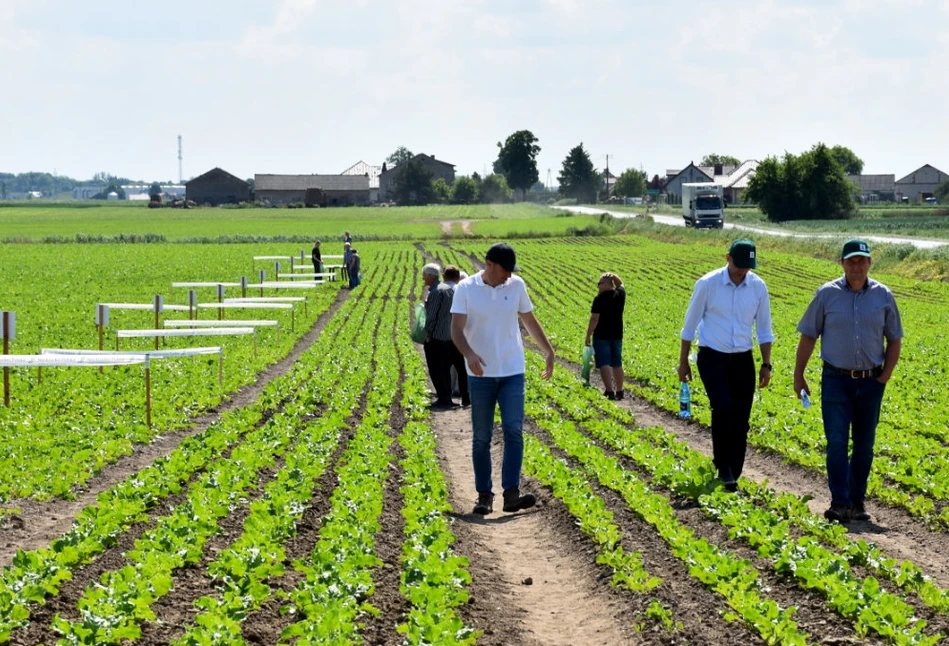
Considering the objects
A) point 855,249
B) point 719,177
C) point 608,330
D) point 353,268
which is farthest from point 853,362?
point 719,177

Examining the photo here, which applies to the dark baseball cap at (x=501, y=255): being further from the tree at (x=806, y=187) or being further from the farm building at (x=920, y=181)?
the farm building at (x=920, y=181)

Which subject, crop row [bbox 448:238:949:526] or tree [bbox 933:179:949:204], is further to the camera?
tree [bbox 933:179:949:204]

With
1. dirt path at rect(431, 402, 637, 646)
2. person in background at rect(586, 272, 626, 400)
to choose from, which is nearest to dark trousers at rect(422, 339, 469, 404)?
person in background at rect(586, 272, 626, 400)

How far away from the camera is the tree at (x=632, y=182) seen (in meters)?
196

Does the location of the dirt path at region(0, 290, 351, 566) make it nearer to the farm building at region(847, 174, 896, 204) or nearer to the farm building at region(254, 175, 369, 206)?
the farm building at region(254, 175, 369, 206)

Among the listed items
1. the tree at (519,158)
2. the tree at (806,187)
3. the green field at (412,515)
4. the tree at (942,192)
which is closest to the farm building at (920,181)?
the tree at (942,192)

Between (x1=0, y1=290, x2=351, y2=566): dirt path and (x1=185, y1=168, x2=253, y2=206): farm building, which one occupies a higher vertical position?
(x1=185, y1=168, x2=253, y2=206): farm building

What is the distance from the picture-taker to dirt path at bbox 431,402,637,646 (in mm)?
6962

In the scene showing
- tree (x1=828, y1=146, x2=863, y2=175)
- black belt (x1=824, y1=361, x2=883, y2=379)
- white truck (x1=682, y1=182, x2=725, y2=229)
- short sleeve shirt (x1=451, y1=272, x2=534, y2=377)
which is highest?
tree (x1=828, y1=146, x2=863, y2=175)

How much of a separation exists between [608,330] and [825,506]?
6.82 metres

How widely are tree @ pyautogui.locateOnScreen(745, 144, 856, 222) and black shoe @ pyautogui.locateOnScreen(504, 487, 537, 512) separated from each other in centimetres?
8996

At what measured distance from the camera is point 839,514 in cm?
940

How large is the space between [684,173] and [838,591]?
16783 centimetres

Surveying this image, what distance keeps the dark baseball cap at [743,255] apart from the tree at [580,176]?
7135 inches
